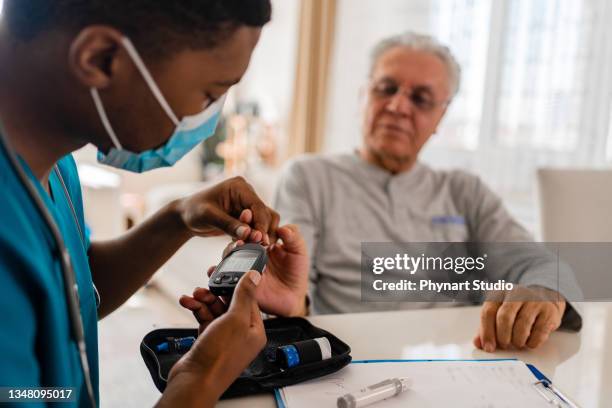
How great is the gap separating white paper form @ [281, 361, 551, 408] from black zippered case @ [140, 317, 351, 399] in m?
0.02

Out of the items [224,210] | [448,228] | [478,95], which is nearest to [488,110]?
[478,95]

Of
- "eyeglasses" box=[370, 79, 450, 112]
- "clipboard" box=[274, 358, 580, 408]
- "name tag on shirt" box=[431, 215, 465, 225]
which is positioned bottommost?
"clipboard" box=[274, 358, 580, 408]

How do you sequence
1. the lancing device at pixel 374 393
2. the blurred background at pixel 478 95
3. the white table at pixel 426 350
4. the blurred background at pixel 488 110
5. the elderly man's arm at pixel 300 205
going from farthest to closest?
the blurred background at pixel 478 95 → the blurred background at pixel 488 110 → the elderly man's arm at pixel 300 205 → the white table at pixel 426 350 → the lancing device at pixel 374 393

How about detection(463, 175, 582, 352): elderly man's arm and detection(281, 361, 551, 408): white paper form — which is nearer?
detection(281, 361, 551, 408): white paper form

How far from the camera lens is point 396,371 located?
0.77 metres

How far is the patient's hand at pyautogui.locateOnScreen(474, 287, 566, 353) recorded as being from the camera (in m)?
0.90

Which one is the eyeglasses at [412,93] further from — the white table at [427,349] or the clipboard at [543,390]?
the clipboard at [543,390]

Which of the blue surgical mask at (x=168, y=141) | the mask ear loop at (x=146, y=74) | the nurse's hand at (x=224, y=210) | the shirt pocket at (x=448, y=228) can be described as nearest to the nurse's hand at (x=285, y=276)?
the nurse's hand at (x=224, y=210)

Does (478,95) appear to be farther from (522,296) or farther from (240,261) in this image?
(240,261)

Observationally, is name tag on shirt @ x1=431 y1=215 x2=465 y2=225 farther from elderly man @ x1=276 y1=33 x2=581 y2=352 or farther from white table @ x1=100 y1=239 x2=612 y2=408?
white table @ x1=100 y1=239 x2=612 y2=408

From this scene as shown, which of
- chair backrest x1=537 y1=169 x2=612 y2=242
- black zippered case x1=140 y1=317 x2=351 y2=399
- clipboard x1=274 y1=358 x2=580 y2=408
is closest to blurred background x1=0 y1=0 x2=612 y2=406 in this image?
chair backrest x1=537 y1=169 x2=612 y2=242

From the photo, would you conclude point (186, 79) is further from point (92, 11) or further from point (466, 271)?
point (466, 271)

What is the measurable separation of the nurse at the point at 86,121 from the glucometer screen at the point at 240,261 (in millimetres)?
50

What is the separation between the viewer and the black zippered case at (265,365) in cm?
68
